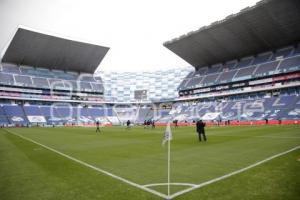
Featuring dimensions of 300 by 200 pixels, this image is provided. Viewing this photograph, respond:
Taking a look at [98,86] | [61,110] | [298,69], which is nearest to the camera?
[298,69]

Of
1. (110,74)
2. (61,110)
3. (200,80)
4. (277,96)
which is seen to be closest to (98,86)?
(110,74)

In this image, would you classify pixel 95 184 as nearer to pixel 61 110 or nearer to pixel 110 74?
pixel 61 110

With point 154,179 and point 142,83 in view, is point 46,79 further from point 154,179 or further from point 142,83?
point 154,179

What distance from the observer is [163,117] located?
296 feet

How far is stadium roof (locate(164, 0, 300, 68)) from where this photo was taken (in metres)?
55.6

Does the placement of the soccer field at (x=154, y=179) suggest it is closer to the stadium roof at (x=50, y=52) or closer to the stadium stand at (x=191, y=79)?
the stadium stand at (x=191, y=79)

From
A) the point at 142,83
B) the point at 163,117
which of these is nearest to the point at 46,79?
the point at 142,83

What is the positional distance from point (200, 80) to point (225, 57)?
12765 millimetres

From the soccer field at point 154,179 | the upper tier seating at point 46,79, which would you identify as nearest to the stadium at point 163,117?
the soccer field at point 154,179

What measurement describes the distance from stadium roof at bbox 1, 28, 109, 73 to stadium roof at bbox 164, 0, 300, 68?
111 ft

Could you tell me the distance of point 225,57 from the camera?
83438mm

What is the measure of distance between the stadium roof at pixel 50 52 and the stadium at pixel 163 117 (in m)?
0.45

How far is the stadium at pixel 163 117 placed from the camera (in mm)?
7348

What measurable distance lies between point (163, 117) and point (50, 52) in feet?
160
